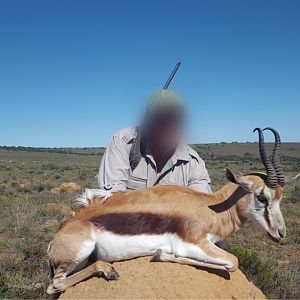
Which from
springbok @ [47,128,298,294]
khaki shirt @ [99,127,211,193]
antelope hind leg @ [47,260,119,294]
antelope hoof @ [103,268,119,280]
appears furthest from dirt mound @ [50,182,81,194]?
antelope hoof @ [103,268,119,280]

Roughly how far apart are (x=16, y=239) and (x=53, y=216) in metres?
4.64

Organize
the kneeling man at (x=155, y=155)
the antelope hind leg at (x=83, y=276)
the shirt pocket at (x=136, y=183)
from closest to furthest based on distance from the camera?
the antelope hind leg at (x=83, y=276), the kneeling man at (x=155, y=155), the shirt pocket at (x=136, y=183)

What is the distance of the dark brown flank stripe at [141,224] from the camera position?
5.15m

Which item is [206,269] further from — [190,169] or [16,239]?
[16,239]

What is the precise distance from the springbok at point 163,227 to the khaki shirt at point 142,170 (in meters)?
1.05

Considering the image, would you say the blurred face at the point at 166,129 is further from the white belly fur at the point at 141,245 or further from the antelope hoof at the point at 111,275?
the antelope hoof at the point at 111,275

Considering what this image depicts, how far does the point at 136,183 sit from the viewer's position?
6832mm

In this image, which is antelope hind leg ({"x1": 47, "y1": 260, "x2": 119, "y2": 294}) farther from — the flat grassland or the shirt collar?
the flat grassland

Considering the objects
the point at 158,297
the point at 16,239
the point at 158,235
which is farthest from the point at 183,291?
the point at 16,239

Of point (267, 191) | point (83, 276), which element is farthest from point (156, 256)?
point (267, 191)

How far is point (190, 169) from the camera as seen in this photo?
23.4 feet

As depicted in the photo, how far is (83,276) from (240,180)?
2204mm

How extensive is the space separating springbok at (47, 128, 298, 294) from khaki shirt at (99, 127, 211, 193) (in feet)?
3.43

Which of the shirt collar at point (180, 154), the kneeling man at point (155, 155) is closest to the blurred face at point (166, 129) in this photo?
the kneeling man at point (155, 155)
